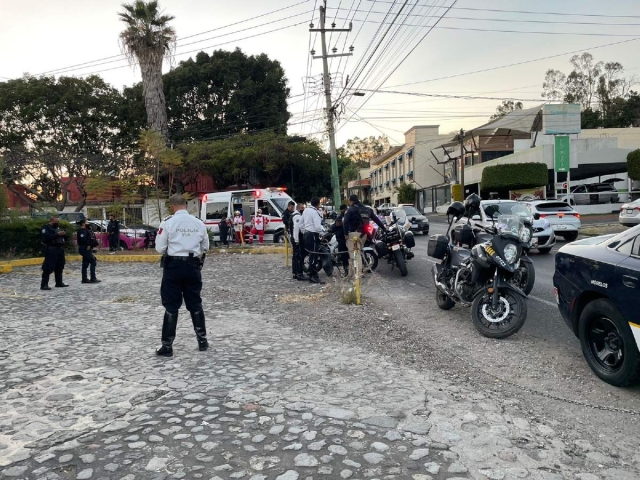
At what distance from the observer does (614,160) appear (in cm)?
3444

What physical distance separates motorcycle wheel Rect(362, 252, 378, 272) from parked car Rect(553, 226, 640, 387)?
6.53m

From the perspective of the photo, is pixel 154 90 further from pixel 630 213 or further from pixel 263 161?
pixel 630 213

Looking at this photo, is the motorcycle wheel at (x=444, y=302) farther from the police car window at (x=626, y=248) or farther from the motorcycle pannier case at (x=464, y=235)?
the police car window at (x=626, y=248)

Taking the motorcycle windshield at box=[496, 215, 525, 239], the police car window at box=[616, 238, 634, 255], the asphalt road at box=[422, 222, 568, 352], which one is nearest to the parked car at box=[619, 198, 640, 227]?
the asphalt road at box=[422, 222, 568, 352]

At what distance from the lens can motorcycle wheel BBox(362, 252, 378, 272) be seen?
11.6 m

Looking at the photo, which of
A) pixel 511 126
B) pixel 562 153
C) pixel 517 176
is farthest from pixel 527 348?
pixel 511 126

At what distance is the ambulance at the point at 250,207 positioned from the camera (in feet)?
70.1

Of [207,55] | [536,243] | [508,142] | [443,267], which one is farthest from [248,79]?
[443,267]

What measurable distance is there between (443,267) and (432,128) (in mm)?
49327

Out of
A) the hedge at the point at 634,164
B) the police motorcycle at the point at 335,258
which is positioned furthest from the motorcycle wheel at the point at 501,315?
the hedge at the point at 634,164

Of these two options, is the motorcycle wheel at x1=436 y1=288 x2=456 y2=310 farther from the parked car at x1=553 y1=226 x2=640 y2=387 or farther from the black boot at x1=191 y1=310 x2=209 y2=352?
the black boot at x1=191 y1=310 x2=209 y2=352

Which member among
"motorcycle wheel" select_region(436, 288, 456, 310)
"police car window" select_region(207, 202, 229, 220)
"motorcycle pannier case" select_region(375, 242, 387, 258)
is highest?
"police car window" select_region(207, 202, 229, 220)

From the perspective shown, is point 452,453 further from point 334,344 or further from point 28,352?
point 28,352

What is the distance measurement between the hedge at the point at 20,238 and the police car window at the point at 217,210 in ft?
22.6
